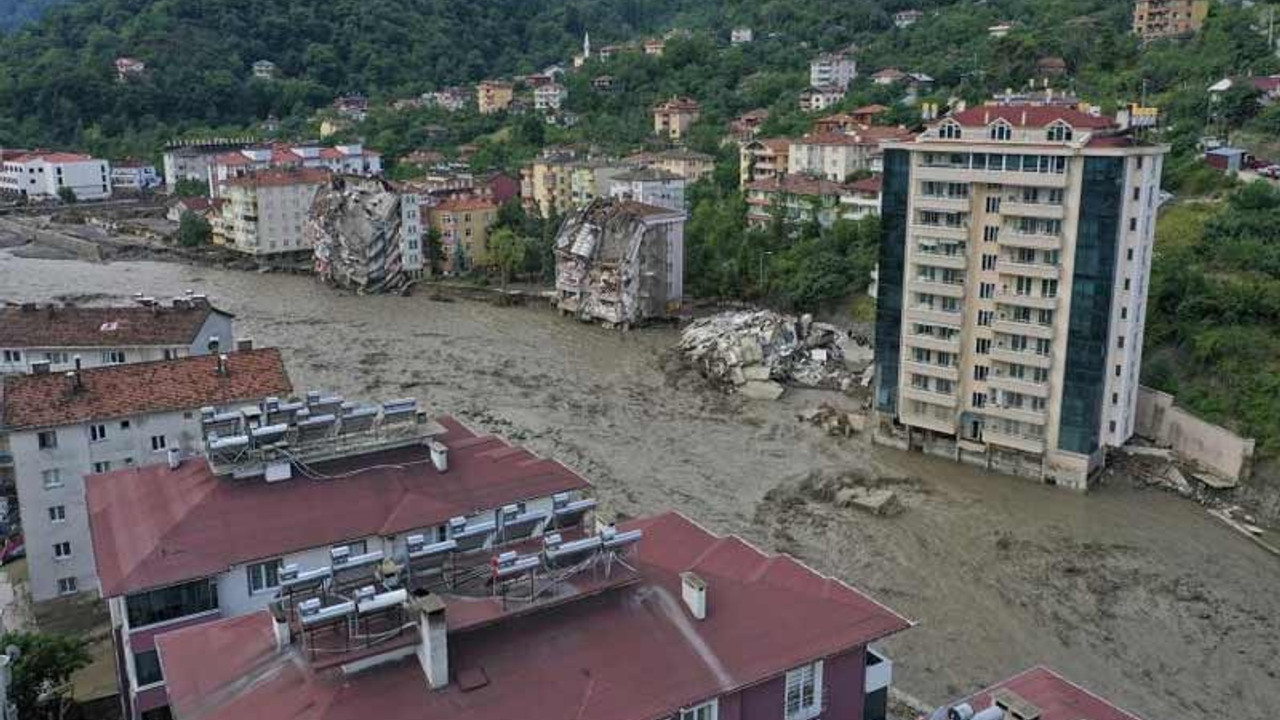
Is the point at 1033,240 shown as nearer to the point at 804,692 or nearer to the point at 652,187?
the point at 804,692

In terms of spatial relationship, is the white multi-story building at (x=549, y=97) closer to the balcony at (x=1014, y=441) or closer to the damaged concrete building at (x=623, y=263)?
the damaged concrete building at (x=623, y=263)

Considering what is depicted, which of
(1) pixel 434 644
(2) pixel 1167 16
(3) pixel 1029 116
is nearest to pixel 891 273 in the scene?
(3) pixel 1029 116

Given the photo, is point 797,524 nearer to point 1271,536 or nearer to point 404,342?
point 1271,536

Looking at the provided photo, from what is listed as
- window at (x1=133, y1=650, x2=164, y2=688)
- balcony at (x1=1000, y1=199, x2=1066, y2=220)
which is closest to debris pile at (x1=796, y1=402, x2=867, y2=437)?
balcony at (x1=1000, y1=199, x2=1066, y2=220)

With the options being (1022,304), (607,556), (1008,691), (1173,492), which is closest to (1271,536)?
(1173,492)

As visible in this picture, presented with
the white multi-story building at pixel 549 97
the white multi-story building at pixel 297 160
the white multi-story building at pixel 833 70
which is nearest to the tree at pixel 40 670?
the white multi-story building at pixel 297 160

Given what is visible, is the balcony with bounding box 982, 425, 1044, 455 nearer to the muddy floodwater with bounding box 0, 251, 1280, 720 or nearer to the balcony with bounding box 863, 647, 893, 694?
the muddy floodwater with bounding box 0, 251, 1280, 720

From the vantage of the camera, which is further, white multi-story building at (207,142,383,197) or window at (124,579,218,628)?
white multi-story building at (207,142,383,197)
